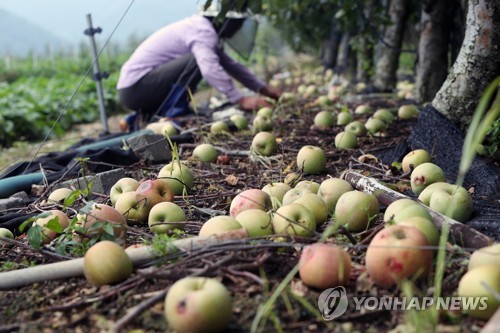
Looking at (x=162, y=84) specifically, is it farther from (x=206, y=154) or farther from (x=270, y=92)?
(x=206, y=154)

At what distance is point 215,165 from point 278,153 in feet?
1.68

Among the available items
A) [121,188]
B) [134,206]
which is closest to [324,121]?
[121,188]

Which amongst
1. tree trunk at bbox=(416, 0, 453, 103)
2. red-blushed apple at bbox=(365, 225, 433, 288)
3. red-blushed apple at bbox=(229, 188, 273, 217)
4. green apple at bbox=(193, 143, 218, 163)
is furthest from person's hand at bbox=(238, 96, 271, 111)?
red-blushed apple at bbox=(365, 225, 433, 288)

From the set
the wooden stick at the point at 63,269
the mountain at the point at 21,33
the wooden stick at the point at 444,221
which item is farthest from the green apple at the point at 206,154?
the mountain at the point at 21,33

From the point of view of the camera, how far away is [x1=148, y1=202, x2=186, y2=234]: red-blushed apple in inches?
110

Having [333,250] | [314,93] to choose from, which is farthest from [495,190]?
[314,93]

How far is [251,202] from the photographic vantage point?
2.74 m

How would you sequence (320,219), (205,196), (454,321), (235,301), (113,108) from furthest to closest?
(113,108), (205,196), (320,219), (235,301), (454,321)

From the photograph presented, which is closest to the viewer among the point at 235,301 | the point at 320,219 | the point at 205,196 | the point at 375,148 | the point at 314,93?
the point at 235,301

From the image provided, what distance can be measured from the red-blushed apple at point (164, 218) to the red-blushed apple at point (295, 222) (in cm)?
57

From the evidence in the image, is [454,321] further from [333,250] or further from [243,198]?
[243,198]

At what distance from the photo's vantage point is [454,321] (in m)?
1.76

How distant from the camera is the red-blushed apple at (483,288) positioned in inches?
67.6

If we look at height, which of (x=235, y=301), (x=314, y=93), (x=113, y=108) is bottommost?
(x=113, y=108)
